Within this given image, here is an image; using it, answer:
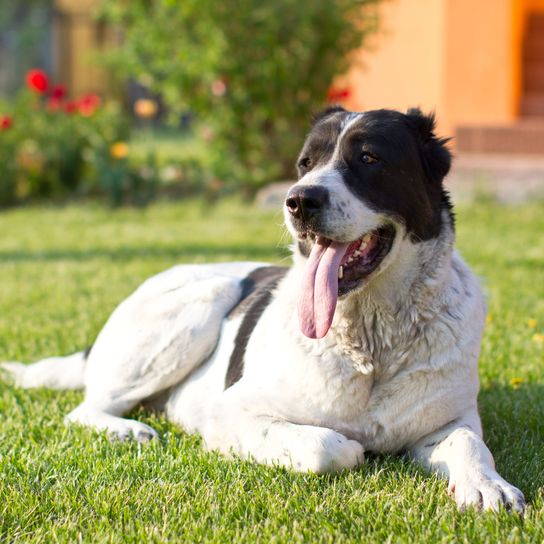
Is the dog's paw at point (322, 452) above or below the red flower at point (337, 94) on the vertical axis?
below

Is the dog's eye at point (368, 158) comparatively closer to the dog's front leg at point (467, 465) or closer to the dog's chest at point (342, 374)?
the dog's chest at point (342, 374)

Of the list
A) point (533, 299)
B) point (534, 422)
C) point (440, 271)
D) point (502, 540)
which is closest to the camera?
point (502, 540)

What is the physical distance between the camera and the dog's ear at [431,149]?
3.65m

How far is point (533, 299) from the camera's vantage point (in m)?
6.54

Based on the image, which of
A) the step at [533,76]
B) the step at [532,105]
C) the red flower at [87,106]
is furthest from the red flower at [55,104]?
the step at [533,76]

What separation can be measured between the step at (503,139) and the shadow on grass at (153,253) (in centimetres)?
404

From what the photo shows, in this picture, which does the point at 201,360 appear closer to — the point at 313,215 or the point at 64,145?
the point at 313,215

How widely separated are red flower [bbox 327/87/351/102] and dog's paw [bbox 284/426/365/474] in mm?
8545

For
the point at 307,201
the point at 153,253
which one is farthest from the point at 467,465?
the point at 153,253

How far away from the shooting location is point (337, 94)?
37.9 ft

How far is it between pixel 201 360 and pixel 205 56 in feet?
24.0

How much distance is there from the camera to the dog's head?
10.9 feet

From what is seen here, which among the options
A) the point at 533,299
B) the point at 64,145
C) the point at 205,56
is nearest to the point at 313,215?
the point at 533,299

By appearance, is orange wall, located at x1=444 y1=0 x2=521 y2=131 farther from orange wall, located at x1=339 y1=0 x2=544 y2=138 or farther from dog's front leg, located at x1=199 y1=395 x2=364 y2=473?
dog's front leg, located at x1=199 y1=395 x2=364 y2=473
